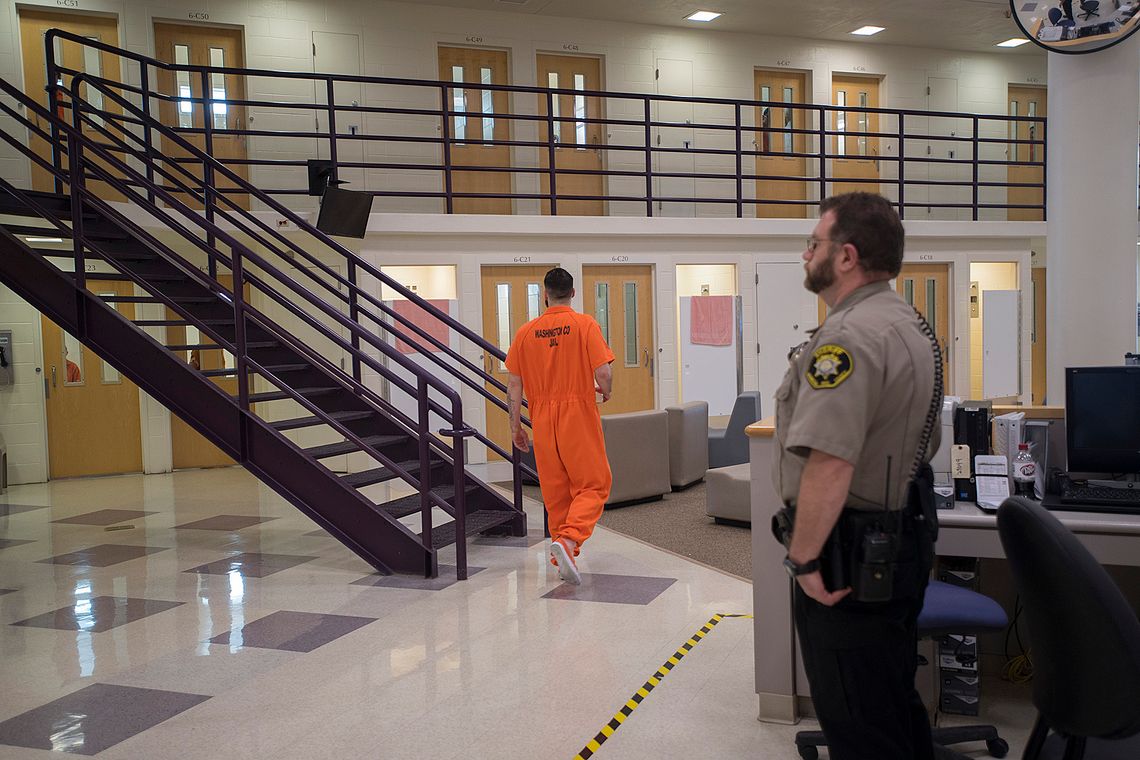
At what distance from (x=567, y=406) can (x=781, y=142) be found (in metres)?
9.05

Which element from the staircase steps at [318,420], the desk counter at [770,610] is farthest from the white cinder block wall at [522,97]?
the desk counter at [770,610]

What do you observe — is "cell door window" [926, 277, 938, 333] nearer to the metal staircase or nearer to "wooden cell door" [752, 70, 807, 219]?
"wooden cell door" [752, 70, 807, 219]

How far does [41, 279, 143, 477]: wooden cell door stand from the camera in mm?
9734

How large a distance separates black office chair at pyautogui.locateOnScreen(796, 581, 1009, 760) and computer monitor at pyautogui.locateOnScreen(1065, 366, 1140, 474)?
730mm

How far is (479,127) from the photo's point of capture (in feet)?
37.0

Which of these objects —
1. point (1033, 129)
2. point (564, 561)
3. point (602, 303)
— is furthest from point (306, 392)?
point (1033, 129)

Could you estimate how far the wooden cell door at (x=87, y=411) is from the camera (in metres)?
9.73

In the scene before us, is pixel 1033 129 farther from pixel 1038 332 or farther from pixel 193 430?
pixel 193 430

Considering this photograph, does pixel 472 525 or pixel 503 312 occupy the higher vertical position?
pixel 503 312

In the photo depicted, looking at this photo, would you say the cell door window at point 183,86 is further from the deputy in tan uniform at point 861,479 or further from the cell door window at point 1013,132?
the cell door window at point 1013,132

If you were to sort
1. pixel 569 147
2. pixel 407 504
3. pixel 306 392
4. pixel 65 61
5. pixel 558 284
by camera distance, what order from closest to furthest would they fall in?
pixel 558 284
pixel 407 504
pixel 306 392
pixel 65 61
pixel 569 147

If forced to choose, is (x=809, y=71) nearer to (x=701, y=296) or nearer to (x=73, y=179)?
(x=701, y=296)

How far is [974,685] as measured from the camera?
3266 mm

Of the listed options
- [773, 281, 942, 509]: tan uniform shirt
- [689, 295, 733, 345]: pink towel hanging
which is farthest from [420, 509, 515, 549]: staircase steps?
A: [689, 295, 733, 345]: pink towel hanging
